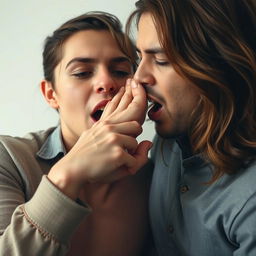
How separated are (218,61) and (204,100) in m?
0.11

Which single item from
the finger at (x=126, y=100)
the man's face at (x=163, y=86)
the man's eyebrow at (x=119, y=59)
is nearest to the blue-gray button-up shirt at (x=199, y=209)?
the man's face at (x=163, y=86)

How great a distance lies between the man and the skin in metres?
0.10

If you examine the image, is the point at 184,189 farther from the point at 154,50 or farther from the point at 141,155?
the point at 154,50

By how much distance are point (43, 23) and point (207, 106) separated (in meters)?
0.90

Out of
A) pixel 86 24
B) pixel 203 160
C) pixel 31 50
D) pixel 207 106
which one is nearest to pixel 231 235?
pixel 203 160

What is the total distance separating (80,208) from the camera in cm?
70

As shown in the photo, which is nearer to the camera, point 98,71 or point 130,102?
point 130,102

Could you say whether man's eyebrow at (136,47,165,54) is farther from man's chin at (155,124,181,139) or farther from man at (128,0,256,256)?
man's chin at (155,124,181,139)

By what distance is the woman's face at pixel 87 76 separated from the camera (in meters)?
1.08

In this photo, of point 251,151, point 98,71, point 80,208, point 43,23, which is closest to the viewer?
point 80,208

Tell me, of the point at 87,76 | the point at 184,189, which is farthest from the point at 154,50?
the point at 184,189

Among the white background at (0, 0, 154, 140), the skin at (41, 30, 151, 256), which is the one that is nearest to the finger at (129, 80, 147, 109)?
the skin at (41, 30, 151, 256)

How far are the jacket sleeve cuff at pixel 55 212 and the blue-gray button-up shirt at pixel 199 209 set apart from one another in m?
0.32

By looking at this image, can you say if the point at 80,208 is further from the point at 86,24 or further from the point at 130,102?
the point at 86,24
